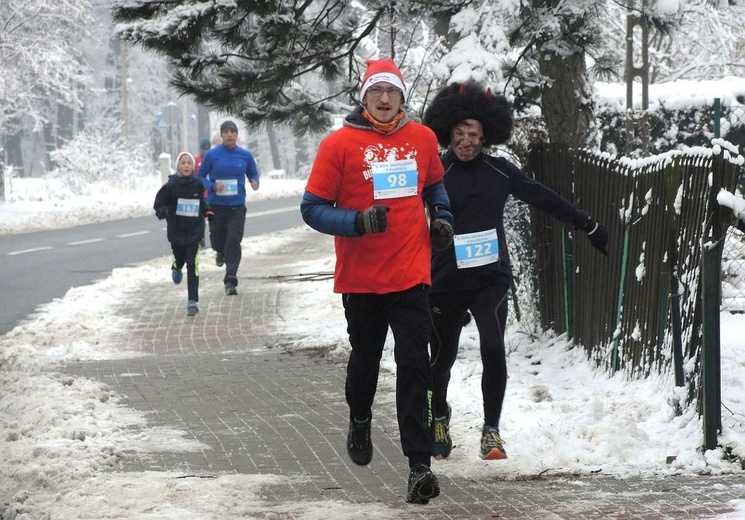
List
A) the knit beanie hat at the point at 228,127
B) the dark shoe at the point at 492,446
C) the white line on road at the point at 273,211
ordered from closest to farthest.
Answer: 1. the dark shoe at the point at 492,446
2. the knit beanie hat at the point at 228,127
3. the white line on road at the point at 273,211

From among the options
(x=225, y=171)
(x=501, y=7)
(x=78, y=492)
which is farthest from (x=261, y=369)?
(x=225, y=171)

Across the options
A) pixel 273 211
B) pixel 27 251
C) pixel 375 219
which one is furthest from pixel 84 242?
pixel 375 219

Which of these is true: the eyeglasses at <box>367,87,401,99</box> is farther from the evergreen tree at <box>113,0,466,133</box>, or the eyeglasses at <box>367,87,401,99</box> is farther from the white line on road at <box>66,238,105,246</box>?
the white line on road at <box>66,238,105,246</box>

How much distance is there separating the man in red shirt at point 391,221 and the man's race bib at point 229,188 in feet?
31.0

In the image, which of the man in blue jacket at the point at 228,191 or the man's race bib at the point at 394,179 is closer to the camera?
the man's race bib at the point at 394,179

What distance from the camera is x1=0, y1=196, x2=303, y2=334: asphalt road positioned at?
16.6 m

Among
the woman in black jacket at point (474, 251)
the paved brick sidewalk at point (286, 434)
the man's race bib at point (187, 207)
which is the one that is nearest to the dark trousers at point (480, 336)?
the woman in black jacket at point (474, 251)

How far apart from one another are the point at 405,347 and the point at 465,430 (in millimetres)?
1724

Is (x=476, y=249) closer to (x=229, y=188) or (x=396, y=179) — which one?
(x=396, y=179)

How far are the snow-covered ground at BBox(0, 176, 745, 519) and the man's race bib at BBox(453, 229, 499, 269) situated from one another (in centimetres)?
96

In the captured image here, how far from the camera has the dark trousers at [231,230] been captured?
1555cm

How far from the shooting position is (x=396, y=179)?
611 cm

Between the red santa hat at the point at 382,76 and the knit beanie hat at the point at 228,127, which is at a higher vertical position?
the red santa hat at the point at 382,76

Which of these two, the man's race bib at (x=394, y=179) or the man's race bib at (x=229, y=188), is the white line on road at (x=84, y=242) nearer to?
the man's race bib at (x=229, y=188)
